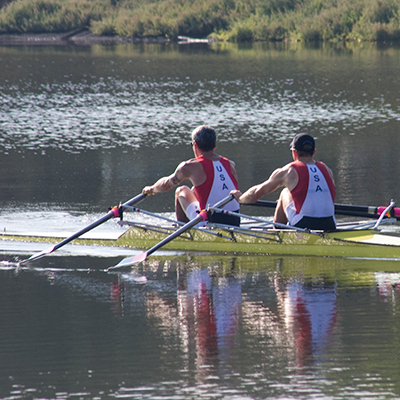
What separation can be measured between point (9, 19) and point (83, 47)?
1192 cm

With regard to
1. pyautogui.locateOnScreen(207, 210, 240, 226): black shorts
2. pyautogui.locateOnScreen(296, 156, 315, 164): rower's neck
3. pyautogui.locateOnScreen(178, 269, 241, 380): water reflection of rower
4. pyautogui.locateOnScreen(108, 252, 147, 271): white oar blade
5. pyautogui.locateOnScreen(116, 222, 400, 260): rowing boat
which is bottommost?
pyautogui.locateOnScreen(178, 269, 241, 380): water reflection of rower

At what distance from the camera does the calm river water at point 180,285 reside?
496 centimetres

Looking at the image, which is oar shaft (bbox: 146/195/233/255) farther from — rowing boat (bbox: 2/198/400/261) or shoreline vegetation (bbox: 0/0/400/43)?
shoreline vegetation (bbox: 0/0/400/43)

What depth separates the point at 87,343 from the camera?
5531 millimetres

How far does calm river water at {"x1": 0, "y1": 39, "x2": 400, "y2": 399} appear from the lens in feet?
16.3

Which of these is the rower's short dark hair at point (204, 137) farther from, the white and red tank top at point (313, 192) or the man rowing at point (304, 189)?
the white and red tank top at point (313, 192)

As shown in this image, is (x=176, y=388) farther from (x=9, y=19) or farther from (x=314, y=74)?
(x=9, y=19)

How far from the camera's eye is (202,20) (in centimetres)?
→ 4769

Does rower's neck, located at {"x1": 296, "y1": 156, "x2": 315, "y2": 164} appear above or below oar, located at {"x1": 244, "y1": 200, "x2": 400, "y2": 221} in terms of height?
above

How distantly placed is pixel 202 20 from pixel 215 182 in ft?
136

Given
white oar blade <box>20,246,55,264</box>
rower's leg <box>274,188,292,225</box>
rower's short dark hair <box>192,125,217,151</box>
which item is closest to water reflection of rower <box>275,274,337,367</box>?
rower's leg <box>274,188,292,225</box>

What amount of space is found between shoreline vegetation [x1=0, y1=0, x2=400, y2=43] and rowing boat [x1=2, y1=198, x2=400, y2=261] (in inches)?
1339

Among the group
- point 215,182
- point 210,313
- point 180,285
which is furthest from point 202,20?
point 210,313

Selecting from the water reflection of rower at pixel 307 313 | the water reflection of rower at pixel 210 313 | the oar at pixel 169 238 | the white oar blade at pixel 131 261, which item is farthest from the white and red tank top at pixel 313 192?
the white oar blade at pixel 131 261
